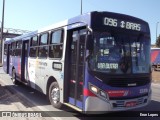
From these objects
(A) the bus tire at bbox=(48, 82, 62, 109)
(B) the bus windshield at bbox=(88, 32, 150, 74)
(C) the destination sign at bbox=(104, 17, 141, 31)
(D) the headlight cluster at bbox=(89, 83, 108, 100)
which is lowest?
(A) the bus tire at bbox=(48, 82, 62, 109)

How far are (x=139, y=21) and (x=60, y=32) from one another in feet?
8.23

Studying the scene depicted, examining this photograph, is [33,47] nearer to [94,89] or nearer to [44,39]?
[44,39]

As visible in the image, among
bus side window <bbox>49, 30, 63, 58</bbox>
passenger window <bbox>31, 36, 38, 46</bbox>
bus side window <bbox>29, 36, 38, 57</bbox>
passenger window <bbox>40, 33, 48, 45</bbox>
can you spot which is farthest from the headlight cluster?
passenger window <bbox>31, 36, 38, 46</bbox>

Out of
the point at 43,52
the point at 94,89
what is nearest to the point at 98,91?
the point at 94,89

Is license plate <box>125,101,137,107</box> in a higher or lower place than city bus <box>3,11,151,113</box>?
lower

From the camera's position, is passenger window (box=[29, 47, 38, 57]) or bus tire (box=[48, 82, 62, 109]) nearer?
bus tire (box=[48, 82, 62, 109])

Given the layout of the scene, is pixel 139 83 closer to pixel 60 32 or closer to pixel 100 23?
pixel 100 23

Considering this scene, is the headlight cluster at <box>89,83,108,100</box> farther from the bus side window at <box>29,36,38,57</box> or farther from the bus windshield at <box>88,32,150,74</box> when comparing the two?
the bus side window at <box>29,36,38,57</box>

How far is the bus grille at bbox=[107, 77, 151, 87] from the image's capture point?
7.71 meters

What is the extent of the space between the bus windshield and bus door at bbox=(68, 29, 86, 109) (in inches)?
18.9

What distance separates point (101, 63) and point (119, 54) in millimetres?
617

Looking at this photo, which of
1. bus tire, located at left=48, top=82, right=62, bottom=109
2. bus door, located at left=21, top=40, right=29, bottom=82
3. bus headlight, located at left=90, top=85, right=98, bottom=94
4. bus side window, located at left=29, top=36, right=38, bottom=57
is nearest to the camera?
bus headlight, located at left=90, top=85, right=98, bottom=94

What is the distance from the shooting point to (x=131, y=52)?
27.0 ft

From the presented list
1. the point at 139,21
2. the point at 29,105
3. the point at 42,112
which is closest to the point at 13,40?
the point at 29,105
